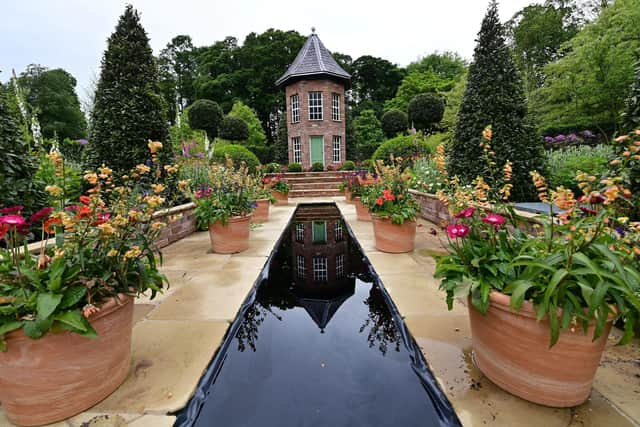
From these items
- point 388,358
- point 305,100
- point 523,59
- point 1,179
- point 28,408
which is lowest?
point 388,358

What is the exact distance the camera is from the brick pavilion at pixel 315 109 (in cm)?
1503

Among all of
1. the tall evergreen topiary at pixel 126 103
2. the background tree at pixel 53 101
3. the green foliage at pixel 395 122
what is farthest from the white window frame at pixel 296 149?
the background tree at pixel 53 101

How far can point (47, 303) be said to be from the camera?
104 centimetres

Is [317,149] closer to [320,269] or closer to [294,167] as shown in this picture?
[294,167]

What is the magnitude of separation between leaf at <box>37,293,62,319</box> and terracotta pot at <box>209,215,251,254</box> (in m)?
2.49

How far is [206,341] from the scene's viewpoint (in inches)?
67.9

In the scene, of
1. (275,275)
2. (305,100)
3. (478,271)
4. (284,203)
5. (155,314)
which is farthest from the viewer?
(305,100)

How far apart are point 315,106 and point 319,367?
50.1ft

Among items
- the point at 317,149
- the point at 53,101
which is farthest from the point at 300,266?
the point at 53,101

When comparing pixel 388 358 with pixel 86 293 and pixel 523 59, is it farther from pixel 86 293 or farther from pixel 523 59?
pixel 523 59

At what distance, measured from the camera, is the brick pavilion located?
1503cm

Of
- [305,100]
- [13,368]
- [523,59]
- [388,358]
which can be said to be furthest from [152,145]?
[523,59]

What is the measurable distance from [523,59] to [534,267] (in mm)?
25576

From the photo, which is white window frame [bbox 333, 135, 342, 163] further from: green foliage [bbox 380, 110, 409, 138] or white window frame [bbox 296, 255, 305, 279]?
white window frame [bbox 296, 255, 305, 279]
